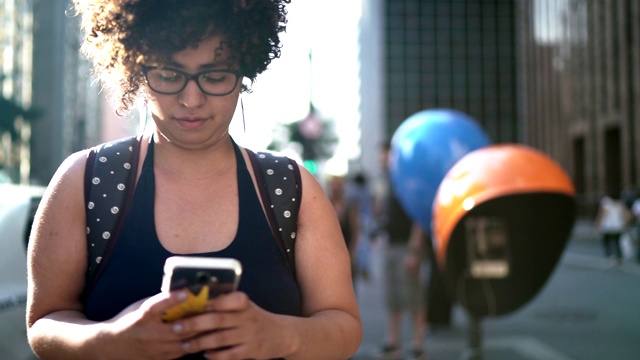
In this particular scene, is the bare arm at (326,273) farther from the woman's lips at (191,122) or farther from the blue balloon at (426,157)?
the blue balloon at (426,157)

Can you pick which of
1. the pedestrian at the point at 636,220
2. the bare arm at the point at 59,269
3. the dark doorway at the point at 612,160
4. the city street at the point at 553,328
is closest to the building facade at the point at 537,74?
the dark doorway at the point at 612,160

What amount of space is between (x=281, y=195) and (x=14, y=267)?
3.01 meters

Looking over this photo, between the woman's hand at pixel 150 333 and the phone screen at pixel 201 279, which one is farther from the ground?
the phone screen at pixel 201 279

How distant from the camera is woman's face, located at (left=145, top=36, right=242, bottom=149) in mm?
1738

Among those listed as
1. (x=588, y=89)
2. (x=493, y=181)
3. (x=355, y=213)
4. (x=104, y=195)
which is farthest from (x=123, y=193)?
(x=588, y=89)

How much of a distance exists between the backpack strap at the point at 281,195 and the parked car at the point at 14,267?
96.0 inches

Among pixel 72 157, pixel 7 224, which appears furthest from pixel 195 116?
pixel 7 224

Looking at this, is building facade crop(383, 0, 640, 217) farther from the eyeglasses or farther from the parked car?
the eyeglasses

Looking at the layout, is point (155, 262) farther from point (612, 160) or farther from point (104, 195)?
point (612, 160)

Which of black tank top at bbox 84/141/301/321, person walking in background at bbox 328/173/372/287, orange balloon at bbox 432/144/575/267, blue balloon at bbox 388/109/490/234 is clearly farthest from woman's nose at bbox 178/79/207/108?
person walking in background at bbox 328/173/372/287

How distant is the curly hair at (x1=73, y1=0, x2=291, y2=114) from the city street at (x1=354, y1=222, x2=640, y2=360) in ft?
15.4

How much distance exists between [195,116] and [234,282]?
413 millimetres

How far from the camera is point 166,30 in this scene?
5.76 ft

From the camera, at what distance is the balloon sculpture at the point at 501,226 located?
5594 mm
